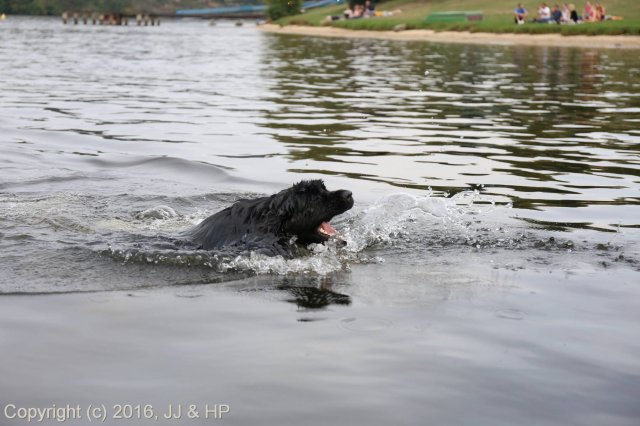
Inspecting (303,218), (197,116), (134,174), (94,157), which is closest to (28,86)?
(197,116)

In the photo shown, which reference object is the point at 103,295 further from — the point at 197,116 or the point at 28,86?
the point at 28,86

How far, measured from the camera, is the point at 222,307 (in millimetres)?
7242

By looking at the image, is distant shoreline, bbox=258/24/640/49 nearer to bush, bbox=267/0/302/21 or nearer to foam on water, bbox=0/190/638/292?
bush, bbox=267/0/302/21

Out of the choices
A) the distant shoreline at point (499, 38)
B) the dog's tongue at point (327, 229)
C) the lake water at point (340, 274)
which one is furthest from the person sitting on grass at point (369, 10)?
the dog's tongue at point (327, 229)

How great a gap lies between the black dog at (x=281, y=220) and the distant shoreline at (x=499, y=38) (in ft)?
137

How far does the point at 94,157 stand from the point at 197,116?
20.1ft

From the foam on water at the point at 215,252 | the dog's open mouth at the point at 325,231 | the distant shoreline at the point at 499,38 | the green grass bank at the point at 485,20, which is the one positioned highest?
the green grass bank at the point at 485,20

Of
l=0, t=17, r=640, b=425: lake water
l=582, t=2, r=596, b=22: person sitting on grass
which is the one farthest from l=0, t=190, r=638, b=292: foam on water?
l=582, t=2, r=596, b=22: person sitting on grass

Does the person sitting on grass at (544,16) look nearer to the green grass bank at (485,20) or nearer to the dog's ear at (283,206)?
the green grass bank at (485,20)

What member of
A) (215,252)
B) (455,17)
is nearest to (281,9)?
(455,17)

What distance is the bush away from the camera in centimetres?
10925

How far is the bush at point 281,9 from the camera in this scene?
109 m

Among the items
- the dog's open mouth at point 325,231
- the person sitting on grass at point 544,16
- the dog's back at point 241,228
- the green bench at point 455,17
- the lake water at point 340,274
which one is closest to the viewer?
the lake water at point 340,274

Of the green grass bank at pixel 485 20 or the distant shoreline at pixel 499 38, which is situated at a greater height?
the green grass bank at pixel 485 20
